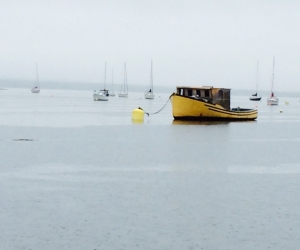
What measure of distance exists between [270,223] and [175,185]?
252 inches

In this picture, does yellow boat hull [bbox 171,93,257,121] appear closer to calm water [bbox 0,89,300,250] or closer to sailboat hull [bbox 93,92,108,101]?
calm water [bbox 0,89,300,250]

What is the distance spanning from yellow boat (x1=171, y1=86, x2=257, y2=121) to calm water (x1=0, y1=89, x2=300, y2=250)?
18.1 m

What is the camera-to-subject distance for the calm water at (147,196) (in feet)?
A: 48.8

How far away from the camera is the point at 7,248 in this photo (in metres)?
13.7

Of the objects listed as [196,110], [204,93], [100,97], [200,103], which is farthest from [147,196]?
Answer: [100,97]

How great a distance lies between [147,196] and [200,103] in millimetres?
37510

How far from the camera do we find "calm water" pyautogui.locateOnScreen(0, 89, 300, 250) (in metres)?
14.9

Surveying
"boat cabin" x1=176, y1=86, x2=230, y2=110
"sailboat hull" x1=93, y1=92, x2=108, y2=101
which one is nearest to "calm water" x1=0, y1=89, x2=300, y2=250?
"boat cabin" x1=176, y1=86, x2=230, y2=110

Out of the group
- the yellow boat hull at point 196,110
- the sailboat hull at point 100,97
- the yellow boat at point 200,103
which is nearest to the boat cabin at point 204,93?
the yellow boat at point 200,103

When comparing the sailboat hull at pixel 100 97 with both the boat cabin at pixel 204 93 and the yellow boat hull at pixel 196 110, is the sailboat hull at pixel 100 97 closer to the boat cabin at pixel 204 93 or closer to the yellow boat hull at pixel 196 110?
the yellow boat hull at pixel 196 110

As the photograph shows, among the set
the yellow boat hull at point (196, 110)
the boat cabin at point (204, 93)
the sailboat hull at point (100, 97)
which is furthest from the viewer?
the sailboat hull at point (100, 97)

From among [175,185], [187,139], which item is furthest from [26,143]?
[175,185]

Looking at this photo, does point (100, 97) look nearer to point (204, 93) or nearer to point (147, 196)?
point (204, 93)

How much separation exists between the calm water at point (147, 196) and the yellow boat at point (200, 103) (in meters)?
18.1
